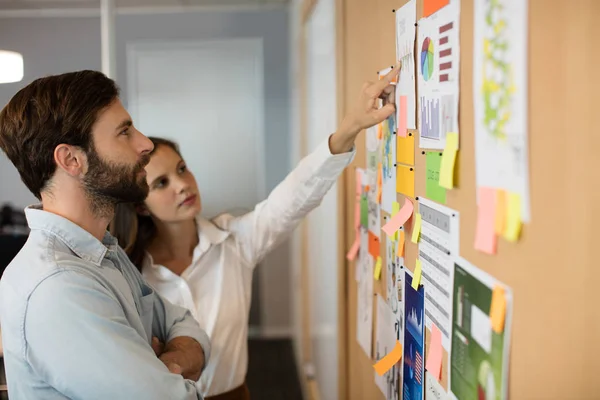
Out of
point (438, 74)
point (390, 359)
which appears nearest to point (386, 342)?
point (390, 359)

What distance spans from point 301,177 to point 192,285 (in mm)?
509

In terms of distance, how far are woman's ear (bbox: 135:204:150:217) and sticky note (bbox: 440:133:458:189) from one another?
1219 mm

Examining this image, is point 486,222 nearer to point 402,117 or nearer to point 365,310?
point 402,117

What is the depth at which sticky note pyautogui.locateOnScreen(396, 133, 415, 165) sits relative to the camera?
1.16 metres

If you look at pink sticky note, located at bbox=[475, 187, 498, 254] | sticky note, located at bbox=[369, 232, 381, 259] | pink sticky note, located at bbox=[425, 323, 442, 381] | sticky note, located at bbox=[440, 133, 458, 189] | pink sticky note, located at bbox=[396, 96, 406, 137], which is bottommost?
pink sticky note, located at bbox=[425, 323, 442, 381]

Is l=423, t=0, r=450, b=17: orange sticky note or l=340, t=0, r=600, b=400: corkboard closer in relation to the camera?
l=340, t=0, r=600, b=400: corkboard

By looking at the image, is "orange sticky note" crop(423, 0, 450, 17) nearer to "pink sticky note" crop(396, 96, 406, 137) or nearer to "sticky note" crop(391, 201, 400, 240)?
"pink sticky note" crop(396, 96, 406, 137)

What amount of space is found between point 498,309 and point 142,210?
4.64 ft

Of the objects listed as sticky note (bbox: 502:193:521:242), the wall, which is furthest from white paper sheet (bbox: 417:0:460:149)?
the wall

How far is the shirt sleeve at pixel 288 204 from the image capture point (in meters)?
1.53

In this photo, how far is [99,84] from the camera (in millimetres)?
1254

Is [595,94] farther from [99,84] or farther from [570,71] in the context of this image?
[99,84]

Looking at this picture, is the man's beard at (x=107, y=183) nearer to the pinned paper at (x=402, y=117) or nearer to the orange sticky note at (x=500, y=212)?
the pinned paper at (x=402, y=117)

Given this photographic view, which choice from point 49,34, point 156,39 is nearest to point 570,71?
point 49,34
